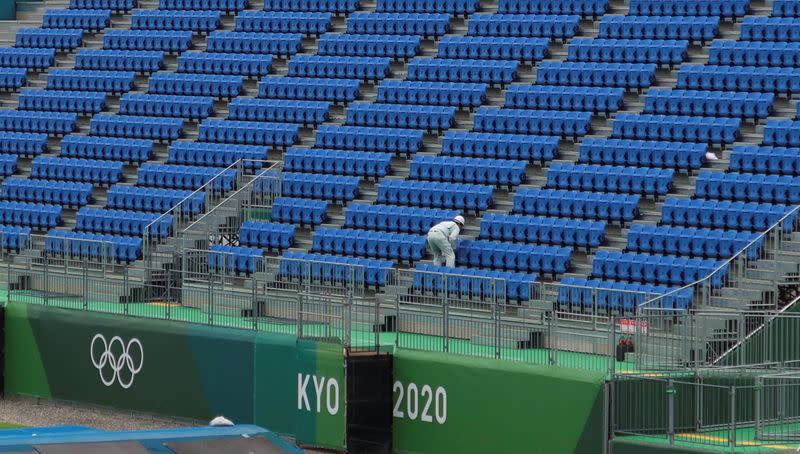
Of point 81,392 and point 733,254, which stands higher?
point 733,254

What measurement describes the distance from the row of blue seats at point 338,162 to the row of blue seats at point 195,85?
10.8ft

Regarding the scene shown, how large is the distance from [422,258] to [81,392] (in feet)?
19.4

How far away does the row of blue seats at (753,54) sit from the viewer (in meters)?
26.6

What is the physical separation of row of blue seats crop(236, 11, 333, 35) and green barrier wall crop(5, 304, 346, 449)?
995cm

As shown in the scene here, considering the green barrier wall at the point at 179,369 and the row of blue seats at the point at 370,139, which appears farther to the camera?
the row of blue seats at the point at 370,139

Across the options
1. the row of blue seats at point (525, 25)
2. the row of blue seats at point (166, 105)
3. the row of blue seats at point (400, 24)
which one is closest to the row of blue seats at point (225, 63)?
the row of blue seats at point (166, 105)

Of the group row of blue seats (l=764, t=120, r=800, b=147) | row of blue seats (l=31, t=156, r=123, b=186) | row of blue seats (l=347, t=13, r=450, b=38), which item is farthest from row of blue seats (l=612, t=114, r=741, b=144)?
row of blue seats (l=31, t=156, r=123, b=186)

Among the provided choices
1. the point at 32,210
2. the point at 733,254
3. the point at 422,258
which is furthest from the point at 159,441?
the point at 32,210

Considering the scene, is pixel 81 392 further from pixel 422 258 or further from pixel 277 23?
pixel 277 23

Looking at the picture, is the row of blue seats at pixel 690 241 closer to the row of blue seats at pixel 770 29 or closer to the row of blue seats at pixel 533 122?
the row of blue seats at pixel 533 122

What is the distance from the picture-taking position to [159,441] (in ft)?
35.3

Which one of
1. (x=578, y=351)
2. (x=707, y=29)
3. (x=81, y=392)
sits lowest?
(x=81, y=392)

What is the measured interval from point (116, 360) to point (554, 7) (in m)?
10.9

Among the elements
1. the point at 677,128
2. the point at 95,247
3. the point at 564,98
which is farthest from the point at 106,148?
the point at 677,128
